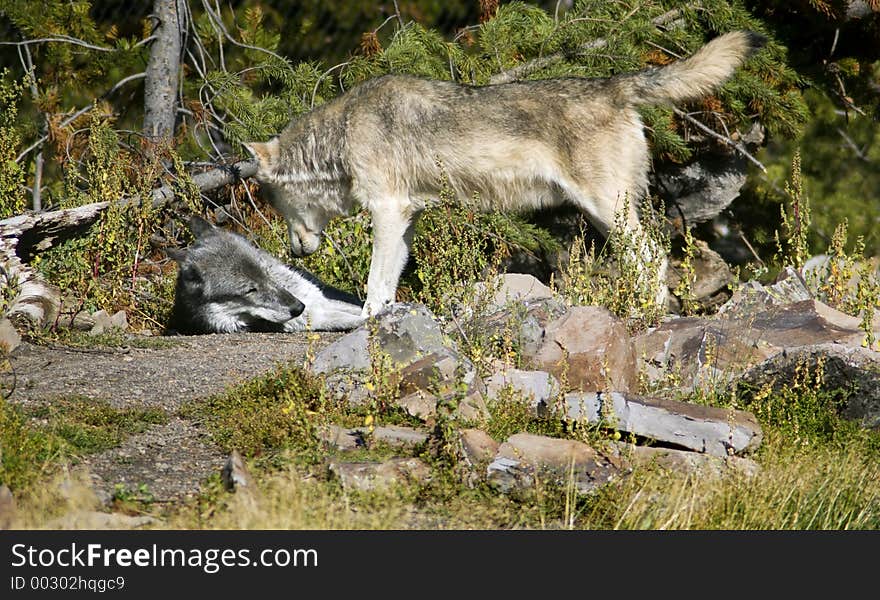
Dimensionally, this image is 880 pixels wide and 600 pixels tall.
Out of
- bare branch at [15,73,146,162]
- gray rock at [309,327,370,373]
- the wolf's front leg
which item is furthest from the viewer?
bare branch at [15,73,146,162]

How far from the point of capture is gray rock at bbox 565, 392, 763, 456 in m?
5.09

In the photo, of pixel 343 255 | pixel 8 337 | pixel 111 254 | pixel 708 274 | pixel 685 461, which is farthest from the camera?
pixel 708 274

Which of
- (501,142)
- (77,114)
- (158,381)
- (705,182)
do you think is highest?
(501,142)

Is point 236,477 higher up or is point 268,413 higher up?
point 236,477

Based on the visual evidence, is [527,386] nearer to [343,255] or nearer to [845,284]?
[845,284]

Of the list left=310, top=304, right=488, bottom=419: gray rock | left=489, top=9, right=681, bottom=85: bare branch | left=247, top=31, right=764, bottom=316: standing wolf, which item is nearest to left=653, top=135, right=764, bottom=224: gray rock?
left=489, top=9, right=681, bottom=85: bare branch

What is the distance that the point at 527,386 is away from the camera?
223 inches

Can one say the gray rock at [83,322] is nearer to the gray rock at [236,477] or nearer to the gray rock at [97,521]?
the gray rock at [236,477]

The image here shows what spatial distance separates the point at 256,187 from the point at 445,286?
14.7 feet

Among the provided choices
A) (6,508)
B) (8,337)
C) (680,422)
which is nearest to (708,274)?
(680,422)

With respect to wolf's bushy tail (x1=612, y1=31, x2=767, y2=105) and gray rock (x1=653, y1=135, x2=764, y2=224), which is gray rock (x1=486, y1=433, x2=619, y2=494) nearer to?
wolf's bushy tail (x1=612, y1=31, x2=767, y2=105)

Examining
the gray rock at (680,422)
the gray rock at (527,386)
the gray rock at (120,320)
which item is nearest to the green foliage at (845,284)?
the gray rock at (680,422)

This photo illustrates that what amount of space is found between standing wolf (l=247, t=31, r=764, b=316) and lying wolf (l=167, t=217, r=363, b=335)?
0.53 metres

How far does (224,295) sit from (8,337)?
1.84 metres
